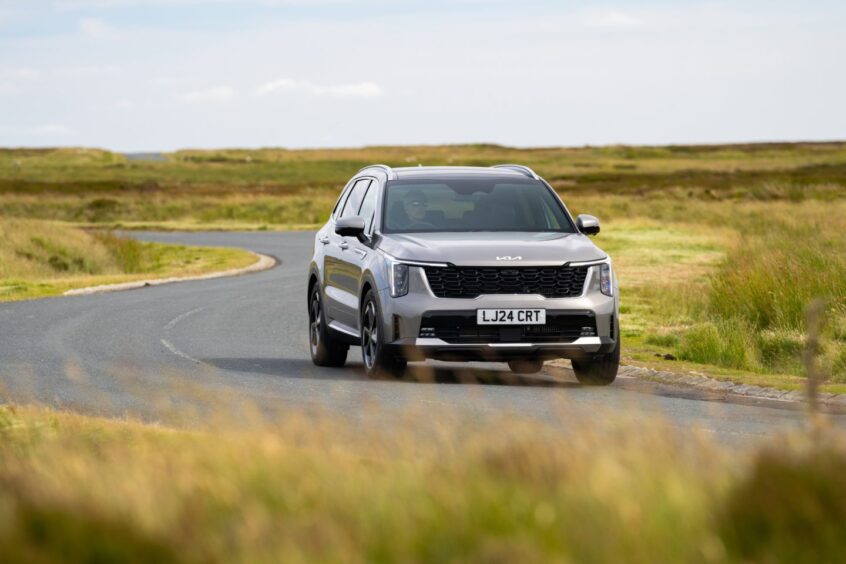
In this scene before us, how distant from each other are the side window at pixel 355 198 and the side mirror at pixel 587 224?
235 centimetres

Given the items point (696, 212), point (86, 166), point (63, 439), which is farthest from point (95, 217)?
point (86, 166)

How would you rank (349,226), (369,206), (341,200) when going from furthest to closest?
1. (341,200)
2. (369,206)
3. (349,226)

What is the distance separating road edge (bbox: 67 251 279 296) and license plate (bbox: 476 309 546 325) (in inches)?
667

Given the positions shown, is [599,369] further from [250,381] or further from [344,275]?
[250,381]

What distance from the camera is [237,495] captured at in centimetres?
598

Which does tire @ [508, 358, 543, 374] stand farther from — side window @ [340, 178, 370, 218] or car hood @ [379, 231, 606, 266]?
side window @ [340, 178, 370, 218]

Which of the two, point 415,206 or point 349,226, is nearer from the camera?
point 349,226

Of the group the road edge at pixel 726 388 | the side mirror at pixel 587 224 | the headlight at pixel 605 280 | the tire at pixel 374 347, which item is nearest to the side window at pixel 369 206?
the tire at pixel 374 347

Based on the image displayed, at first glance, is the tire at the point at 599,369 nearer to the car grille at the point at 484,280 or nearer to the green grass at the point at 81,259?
the car grille at the point at 484,280

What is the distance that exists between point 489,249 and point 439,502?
782cm

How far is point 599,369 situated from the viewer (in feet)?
46.1

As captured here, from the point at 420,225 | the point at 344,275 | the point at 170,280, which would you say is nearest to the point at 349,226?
the point at 420,225

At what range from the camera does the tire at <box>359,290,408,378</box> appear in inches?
537

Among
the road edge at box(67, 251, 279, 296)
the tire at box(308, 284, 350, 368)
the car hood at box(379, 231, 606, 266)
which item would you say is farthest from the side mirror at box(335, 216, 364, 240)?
the road edge at box(67, 251, 279, 296)
